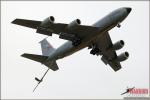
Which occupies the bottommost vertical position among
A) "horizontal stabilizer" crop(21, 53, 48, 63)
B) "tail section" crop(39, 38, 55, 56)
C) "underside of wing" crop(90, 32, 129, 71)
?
"horizontal stabilizer" crop(21, 53, 48, 63)

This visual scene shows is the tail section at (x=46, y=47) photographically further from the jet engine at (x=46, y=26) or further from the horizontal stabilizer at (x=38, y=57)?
the jet engine at (x=46, y=26)

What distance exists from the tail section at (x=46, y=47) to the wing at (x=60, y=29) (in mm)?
12180

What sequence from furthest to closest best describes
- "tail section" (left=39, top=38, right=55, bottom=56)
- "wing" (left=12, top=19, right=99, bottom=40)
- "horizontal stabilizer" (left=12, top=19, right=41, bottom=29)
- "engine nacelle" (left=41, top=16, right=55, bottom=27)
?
"tail section" (left=39, top=38, right=55, bottom=56) → "wing" (left=12, top=19, right=99, bottom=40) → "horizontal stabilizer" (left=12, top=19, right=41, bottom=29) → "engine nacelle" (left=41, top=16, right=55, bottom=27)

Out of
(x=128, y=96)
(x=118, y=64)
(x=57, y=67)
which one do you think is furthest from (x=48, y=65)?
(x=128, y=96)

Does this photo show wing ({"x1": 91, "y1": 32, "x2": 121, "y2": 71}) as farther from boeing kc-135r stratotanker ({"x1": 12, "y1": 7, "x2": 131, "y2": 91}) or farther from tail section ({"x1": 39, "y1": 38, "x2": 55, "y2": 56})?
tail section ({"x1": 39, "y1": 38, "x2": 55, "y2": 56})

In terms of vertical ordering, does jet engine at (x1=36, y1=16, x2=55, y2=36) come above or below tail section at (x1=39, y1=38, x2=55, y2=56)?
below

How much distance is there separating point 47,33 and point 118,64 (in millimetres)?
17122

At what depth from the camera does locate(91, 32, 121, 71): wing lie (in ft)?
255

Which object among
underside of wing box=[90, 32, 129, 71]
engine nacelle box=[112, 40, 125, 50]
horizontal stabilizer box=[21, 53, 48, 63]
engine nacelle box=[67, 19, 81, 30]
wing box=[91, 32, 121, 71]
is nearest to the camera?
engine nacelle box=[67, 19, 81, 30]

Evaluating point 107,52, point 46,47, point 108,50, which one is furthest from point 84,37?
point 46,47

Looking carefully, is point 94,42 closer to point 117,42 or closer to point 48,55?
point 117,42

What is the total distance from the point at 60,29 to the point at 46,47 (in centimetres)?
1497

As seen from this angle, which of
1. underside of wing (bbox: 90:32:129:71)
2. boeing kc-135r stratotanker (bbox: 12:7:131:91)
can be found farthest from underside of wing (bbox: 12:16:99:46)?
underside of wing (bbox: 90:32:129:71)

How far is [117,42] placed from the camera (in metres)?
77.6
